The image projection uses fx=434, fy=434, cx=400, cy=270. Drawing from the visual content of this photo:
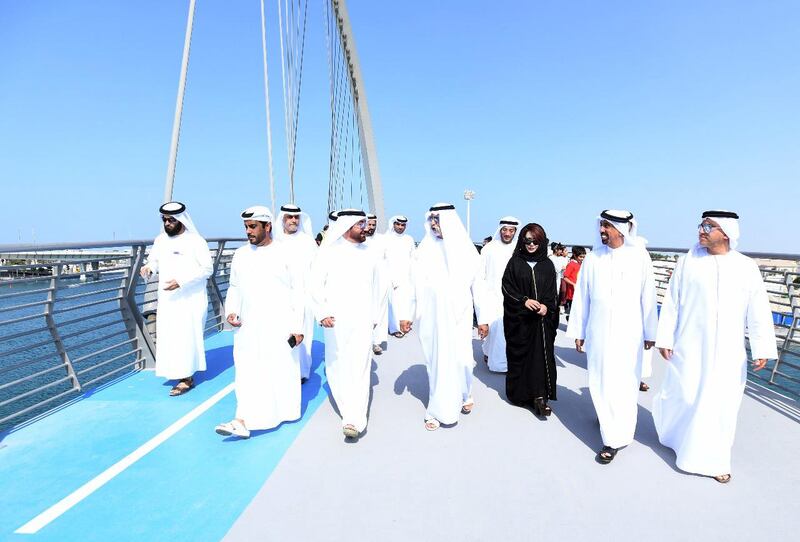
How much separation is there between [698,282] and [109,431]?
4.01 m

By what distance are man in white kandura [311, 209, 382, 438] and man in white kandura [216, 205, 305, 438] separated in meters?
0.22

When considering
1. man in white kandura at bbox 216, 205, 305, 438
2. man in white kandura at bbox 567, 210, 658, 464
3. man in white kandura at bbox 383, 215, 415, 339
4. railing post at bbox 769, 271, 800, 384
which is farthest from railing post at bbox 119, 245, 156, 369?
railing post at bbox 769, 271, 800, 384

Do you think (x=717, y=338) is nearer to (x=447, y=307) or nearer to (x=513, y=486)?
(x=513, y=486)

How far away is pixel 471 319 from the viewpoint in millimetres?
3322

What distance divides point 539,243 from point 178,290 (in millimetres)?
3142

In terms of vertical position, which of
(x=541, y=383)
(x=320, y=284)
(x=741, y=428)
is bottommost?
(x=741, y=428)

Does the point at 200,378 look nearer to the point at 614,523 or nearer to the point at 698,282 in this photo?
the point at 614,523

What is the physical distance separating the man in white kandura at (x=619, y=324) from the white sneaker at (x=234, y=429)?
2286mm

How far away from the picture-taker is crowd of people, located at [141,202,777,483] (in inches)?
98.7

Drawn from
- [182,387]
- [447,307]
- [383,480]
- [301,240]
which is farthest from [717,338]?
[182,387]

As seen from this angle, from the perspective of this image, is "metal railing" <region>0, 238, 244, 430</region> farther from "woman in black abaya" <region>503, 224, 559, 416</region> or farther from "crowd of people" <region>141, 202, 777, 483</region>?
"woman in black abaya" <region>503, 224, 559, 416</region>

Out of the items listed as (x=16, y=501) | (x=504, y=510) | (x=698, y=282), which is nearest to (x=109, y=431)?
(x=16, y=501)

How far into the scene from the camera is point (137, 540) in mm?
1998

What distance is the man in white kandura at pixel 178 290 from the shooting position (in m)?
3.81
